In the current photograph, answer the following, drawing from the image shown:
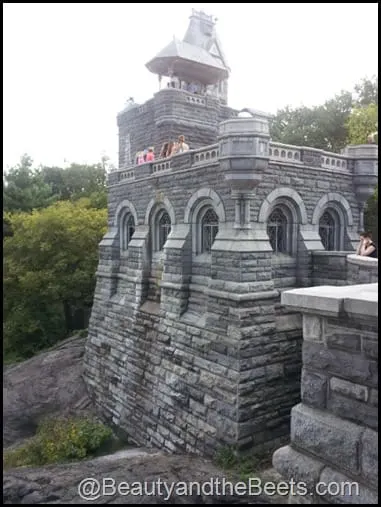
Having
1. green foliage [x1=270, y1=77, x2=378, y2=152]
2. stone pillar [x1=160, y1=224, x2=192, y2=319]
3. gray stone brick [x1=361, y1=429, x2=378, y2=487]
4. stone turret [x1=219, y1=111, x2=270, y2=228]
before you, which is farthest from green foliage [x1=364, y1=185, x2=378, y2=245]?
gray stone brick [x1=361, y1=429, x2=378, y2=487]

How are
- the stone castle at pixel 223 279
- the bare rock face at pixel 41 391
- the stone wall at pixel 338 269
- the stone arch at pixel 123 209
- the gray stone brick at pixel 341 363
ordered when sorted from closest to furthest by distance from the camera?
the gray stone brick at pixel 341 363, the stone wall at pixel 338 269, the stone castle at pixel 223 279, the stone arch at pixel 123 209, the bare rock face at pixel 41 391

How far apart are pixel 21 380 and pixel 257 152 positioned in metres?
13.1

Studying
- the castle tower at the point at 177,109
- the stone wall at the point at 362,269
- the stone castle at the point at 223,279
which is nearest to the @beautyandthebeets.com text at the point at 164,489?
the stone castle at the point at 223,279

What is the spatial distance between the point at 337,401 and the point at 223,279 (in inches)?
262

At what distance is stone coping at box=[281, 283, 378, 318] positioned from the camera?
2838mm

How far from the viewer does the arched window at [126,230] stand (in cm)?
1510

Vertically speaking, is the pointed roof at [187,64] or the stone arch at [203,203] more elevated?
the pointed roof at [187,64]

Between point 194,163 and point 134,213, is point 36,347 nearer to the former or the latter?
point 134,213

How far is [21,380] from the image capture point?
16.2m

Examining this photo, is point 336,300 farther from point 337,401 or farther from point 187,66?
point 187,66

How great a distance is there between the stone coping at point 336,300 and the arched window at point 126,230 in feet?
39.8

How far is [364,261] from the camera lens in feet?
27.4

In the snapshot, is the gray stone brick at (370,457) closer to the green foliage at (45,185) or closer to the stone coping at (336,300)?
the stone coping at (336,300)

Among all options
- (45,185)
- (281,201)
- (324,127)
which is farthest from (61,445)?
(324,127)
